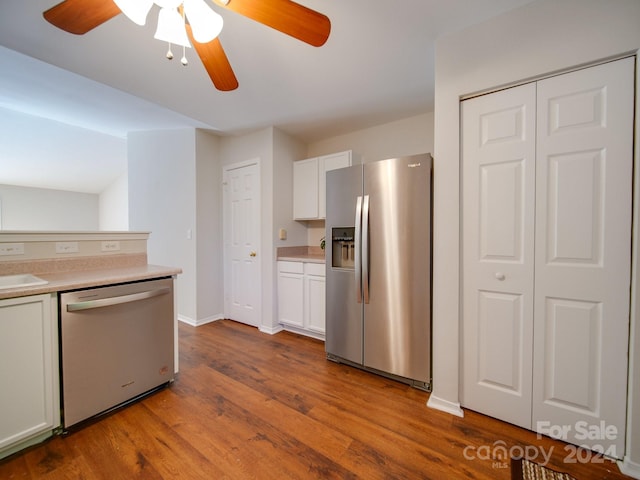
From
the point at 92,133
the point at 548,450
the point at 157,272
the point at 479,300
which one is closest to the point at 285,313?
the point at 157,272

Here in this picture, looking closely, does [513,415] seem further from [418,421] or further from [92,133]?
[92,133]

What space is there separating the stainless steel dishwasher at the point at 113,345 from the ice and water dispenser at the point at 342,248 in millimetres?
1399

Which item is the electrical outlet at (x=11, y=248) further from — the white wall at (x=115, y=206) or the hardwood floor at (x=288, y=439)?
the white wall at (x=115, y=206)

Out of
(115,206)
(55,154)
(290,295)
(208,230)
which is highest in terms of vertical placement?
(55,154)

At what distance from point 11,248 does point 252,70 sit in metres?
2.05

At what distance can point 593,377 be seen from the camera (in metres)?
1.31

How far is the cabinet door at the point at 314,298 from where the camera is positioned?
270cm

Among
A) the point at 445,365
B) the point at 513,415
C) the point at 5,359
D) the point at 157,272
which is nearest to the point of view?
the point at 5,359

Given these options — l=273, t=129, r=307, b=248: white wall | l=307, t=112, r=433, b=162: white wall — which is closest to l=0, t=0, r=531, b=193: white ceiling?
l=307, t=112, r=433, b=162: white wall

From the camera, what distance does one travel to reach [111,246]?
2.00 m

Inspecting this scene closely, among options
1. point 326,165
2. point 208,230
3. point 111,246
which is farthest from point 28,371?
point 326,165

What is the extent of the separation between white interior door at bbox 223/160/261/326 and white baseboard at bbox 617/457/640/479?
2.96m

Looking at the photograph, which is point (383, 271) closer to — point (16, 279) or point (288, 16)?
point (288, 16)

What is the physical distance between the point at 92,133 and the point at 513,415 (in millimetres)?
6394
